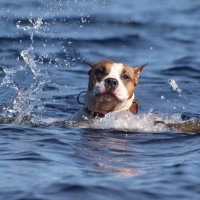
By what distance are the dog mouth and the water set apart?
6.5 inches

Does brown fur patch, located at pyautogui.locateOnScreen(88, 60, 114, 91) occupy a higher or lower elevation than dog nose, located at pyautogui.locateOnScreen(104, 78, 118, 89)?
higher

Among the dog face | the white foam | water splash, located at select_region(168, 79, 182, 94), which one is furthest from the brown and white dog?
water splash, located at select_region(168, 79, 182, 94)

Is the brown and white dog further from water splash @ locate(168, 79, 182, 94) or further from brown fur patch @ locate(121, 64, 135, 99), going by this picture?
water splash @ locate(168, 79, 182, 94)

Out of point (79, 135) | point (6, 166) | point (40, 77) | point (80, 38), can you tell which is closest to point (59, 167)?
point (6, 166)

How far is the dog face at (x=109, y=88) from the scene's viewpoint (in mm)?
9195

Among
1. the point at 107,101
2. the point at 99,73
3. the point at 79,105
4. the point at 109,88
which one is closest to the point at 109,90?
the point at 109,88

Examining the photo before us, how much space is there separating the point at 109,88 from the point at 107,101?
0.59 feet

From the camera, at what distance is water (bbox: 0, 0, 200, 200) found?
6508mm

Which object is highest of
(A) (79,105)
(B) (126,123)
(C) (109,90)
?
(C) (109,90)

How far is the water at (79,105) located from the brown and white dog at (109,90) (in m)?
0.18

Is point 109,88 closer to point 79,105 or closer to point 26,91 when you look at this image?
point 79,105

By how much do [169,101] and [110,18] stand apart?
7.51 meters

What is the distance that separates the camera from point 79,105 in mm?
11242

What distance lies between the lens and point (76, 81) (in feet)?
42.9
